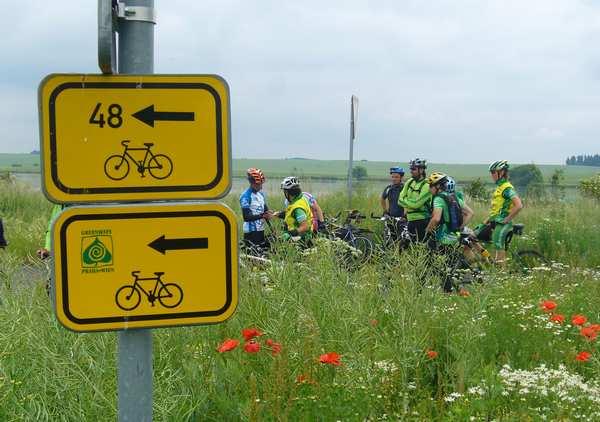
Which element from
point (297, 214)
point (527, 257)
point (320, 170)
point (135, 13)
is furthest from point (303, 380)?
point (320, 170)

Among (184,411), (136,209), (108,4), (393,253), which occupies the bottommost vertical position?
(184,411)

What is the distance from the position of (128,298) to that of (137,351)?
17cm

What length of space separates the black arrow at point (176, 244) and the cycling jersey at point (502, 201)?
365 inches

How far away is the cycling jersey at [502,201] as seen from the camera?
1091cm

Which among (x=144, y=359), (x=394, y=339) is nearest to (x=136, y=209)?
(x=144, y=359)

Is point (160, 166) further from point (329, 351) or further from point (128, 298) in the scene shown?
point (329, 351)

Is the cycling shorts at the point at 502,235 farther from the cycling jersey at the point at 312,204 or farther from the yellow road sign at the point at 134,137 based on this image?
the yellow road sign at the point at 134,137

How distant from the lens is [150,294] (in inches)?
85.7

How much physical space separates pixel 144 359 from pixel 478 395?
2246mm

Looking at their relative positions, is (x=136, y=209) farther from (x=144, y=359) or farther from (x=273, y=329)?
(x=273, y=329)

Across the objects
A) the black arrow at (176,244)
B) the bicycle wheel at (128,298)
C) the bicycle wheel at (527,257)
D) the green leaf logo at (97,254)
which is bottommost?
the bicycle wheel at (527,257)

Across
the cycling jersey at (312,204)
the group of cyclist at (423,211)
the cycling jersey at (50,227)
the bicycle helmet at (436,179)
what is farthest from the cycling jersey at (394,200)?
the cycling jersey at (50,227)

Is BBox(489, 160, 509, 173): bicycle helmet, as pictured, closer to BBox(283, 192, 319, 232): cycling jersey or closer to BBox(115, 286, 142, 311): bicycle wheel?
BBox(283, 192, 319, 232): cycling jersey

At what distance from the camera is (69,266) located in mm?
2127
